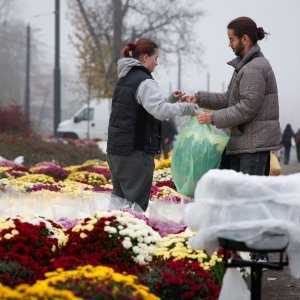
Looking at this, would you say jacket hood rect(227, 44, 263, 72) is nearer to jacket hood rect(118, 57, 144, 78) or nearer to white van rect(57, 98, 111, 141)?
jacket hood rect(118, 57, 144, 78)

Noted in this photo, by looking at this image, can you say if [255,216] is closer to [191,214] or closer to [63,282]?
[191,214]

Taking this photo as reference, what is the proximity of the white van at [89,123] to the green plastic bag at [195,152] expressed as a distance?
34.0 meters

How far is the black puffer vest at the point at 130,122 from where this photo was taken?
7.49 meters

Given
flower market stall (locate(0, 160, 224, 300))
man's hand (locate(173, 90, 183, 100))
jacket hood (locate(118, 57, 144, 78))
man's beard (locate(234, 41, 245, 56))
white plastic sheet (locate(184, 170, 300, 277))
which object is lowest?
flower market stall (locate(0, 160, 224, 300))

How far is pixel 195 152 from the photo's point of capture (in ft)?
24.3

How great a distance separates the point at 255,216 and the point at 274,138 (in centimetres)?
223

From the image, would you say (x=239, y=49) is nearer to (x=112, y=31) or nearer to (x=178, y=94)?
(x=178, y=94)

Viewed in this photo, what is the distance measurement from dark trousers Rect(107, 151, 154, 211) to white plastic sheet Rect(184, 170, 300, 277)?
8.52 ft

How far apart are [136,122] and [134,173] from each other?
432 millimetres

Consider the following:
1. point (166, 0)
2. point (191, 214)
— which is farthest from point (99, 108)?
point (191, 214)

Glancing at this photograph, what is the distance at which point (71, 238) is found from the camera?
243 inches

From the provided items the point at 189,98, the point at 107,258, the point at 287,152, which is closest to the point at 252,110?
the point at 189,98

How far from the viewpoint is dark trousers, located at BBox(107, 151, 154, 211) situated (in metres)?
7.55

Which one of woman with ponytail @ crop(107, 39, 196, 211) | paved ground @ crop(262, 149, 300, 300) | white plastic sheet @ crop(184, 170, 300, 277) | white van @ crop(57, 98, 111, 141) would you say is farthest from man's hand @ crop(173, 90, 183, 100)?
white van @ crop(57, 98, 111, 141)
